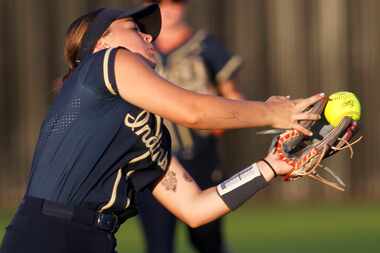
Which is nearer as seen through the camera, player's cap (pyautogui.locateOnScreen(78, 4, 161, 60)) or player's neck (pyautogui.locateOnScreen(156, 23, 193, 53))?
player's cap (pyautogui.locateOnScreen(78, 4, 161, 60))

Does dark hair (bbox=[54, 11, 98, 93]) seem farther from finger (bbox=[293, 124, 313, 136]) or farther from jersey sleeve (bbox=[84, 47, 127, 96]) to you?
finger (bbox=[293, 124, 313, 136])

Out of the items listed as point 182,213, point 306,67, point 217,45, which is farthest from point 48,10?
point 182,213

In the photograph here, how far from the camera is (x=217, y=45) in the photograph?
793 cm

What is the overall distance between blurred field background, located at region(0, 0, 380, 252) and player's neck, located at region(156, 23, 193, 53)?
4.58 metres

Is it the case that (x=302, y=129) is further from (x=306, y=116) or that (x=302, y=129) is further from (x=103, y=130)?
(x=103, y=130)

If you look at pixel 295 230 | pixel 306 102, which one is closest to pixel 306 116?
pixel 306 102

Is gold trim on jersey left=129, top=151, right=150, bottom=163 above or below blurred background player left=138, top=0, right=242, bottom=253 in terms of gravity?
above

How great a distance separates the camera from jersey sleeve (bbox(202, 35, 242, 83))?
25.6 feet

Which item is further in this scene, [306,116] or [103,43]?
[103,43]

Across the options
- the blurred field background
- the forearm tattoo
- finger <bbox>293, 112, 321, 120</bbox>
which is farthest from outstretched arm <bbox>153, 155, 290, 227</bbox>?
the blurred field background

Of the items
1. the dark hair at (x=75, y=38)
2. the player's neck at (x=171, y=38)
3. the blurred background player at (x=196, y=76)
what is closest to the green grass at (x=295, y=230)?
the blurred background player at (x=196, y=76)

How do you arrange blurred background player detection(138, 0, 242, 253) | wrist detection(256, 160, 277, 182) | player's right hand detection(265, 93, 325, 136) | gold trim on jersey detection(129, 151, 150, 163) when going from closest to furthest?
player's right hand detection(265, 93, 325, 136), gold trim on jersey detection(129, 151, 150, 163), wrist detection(256, 160, 277, 182), blurred background player detection(138, 0, 242, 253)

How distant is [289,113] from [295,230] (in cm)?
640

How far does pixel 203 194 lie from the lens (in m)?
5.03
